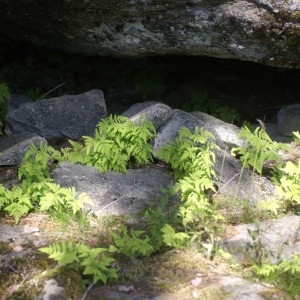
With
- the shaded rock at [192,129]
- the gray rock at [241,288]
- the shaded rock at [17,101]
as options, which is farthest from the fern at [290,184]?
the shaded rock at [17,101]

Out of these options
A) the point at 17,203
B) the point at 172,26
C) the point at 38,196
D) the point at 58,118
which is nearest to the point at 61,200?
the point at 38,196

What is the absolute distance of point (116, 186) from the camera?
624cm

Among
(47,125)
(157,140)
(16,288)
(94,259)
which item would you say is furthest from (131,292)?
(47,125)

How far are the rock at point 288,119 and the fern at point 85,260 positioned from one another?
13.3 ft

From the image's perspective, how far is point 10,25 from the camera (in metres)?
8.53

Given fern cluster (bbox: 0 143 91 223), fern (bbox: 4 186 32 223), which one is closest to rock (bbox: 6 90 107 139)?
fern cluster (bbox: 0 143 91 223)

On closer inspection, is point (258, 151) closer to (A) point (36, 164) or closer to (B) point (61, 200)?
(B) point (61, 200)

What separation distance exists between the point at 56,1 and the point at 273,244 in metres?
4.38

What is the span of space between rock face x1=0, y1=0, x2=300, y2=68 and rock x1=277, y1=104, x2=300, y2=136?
1.14 metres

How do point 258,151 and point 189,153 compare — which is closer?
point 189,153

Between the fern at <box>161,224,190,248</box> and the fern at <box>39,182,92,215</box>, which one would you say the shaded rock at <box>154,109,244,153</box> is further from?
the fern at <box>161,224,190,248</box>

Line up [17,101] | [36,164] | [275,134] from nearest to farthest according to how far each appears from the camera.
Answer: [36,164], [275,134], [17,101]

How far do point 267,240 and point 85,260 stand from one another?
1727 mm

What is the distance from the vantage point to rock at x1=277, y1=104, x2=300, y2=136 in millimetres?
8023
